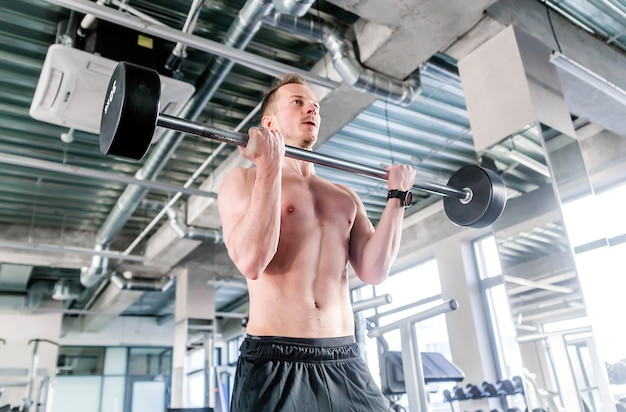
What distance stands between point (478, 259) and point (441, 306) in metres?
4.04

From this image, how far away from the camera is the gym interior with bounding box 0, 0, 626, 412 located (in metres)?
2.81

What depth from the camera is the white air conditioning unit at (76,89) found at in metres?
3.04

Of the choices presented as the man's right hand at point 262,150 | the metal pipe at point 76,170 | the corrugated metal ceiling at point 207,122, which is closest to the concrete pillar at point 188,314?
the corrugated metal ceiling at point 207,122

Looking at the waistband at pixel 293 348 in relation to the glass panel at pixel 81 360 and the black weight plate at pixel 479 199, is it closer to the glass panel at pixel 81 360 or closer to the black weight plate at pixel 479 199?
the black weight plate at pixel 479 199

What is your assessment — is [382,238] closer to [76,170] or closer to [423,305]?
→ [76,170]

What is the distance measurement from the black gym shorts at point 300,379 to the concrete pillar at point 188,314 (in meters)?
6.52

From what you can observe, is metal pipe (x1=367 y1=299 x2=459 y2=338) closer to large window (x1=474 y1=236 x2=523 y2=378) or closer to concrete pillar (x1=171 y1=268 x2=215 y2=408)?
large window (x1=474 y1=236 x2=523 y2=378)

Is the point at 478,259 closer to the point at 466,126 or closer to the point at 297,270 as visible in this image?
the point at 466,126

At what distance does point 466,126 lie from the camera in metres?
5.20

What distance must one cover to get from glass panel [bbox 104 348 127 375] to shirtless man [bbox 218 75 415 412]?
465 inches

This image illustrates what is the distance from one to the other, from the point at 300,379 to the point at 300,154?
0.57 metres

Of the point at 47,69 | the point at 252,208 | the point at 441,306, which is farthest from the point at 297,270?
the point at 47,69

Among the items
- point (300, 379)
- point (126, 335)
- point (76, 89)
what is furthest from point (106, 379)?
point (300, 379)

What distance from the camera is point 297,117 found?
1613 millimetres
